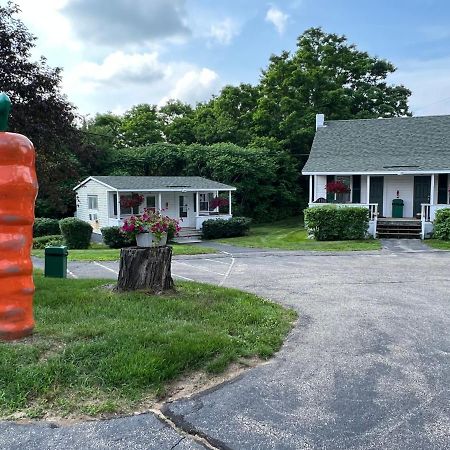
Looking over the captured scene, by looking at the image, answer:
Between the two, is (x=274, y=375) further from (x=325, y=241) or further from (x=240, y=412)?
(x=325, y=241)

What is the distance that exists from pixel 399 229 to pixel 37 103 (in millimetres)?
16342

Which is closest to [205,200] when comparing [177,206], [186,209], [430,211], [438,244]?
[186,209]

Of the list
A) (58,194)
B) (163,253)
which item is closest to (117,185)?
(58,194)

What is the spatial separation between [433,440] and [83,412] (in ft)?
8.34

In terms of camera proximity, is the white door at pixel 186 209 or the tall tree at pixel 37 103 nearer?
the tall tree at pixel 37 103

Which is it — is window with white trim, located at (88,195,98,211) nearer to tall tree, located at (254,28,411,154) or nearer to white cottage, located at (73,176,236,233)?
white cottage, located at (73,176,236,233)

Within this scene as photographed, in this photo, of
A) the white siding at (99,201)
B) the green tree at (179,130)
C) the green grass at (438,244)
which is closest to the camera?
the green grass at (438,244)

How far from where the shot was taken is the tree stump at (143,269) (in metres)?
7.26

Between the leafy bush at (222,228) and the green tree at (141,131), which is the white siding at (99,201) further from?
the green tree at (141,131)

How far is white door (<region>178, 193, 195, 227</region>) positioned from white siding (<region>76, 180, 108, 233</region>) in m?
4.21

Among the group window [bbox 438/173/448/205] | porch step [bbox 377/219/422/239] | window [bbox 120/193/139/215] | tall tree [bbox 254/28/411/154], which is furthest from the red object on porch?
tall tree [bbox 254/28/411/154]

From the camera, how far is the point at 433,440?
125 inches

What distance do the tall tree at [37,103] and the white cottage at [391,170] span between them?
14.4 meters

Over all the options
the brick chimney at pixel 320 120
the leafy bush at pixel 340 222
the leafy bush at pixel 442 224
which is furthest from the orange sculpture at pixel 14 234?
the brick chimney at pixel 320 120
